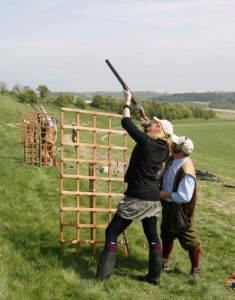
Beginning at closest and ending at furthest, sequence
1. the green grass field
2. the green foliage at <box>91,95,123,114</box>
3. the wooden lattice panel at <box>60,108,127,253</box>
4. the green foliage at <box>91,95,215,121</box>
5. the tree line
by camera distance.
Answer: the green grass field < the wooden lattice panel at <box>60,108,127,253</box> < the tree line < the green foliage at <box>91,95,123,114</box> < the green foliage at <box>91,95,215,121</box>

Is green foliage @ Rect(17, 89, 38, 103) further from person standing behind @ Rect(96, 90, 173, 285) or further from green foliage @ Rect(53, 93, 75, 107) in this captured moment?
person standing behind @ Rect(96, 90, 173, 285)

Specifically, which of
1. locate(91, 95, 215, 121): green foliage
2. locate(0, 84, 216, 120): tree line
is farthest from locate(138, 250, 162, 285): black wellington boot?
locate(91, 95, 215, 121): green foliage

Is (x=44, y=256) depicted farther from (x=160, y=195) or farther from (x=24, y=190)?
(x=24, y=190)

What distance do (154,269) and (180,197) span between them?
103 cm

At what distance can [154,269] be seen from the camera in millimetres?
5582

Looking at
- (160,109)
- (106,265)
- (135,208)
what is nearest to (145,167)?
(135,208)

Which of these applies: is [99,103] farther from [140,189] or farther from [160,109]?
[140,189]

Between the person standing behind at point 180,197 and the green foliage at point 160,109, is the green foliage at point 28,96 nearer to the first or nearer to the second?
the green foliage at point 160,109

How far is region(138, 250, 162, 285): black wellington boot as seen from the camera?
18.1ft

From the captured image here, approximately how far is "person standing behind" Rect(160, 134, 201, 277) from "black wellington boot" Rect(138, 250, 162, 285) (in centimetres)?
67

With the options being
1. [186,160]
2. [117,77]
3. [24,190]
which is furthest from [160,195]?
[24,190]

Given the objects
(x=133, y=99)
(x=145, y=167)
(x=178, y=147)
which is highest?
(x=133, y=99)

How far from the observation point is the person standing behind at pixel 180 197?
586 cm

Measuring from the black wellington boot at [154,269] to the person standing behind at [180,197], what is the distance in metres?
0.67
